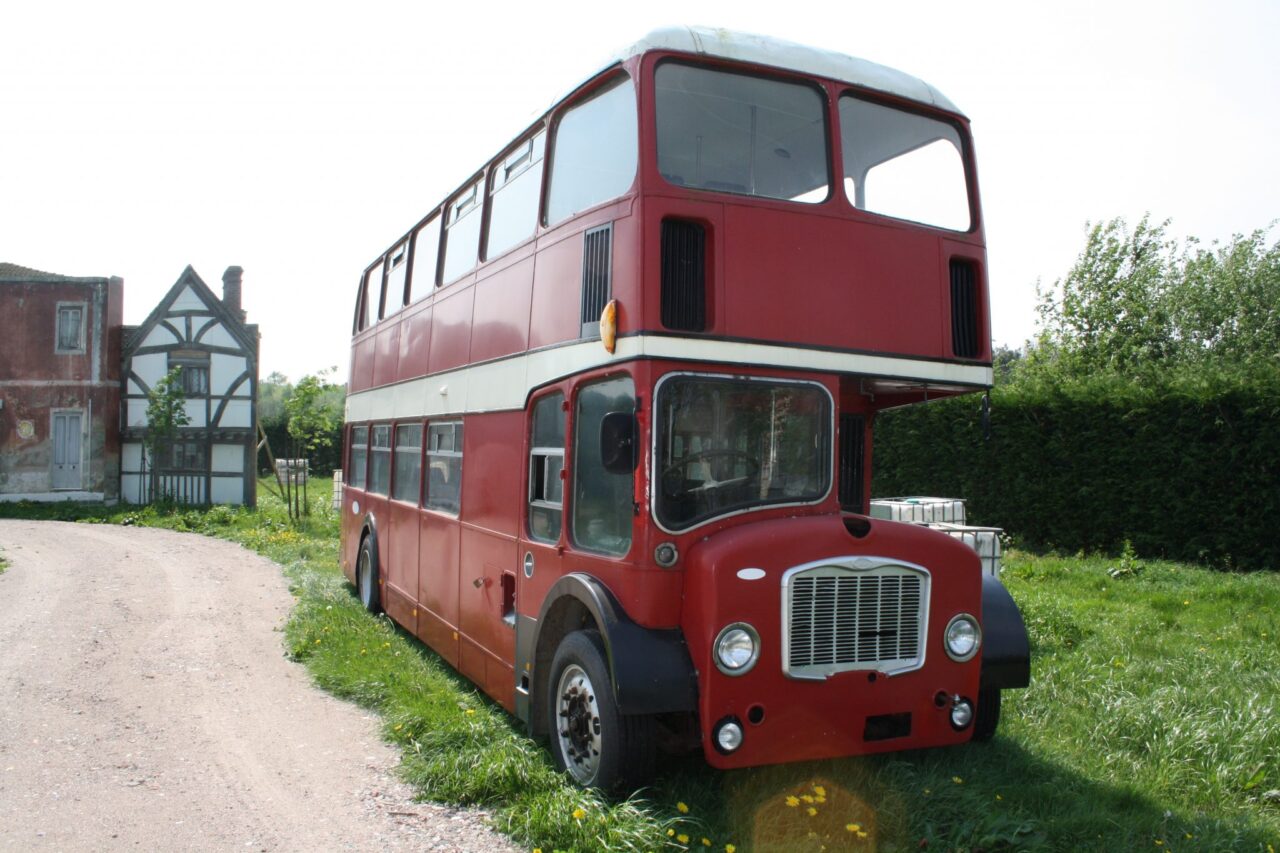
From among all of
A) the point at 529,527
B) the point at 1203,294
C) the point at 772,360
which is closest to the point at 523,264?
the point at 529,527

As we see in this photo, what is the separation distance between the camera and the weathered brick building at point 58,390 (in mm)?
27703

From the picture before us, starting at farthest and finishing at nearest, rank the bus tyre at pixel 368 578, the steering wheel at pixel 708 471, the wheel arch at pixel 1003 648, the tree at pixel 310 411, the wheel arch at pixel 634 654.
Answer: the tree at pixel 310 411, the bus tyre at pixel 368 578, the wheel arch at pixel 1003 648, the steering wheel at pixel 708 471, the wheel arch at pixel 634 654

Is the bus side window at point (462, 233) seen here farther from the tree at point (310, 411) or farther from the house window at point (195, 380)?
the house window at point (195, 380)

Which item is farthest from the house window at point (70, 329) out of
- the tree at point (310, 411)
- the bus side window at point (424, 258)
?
the bus side window at point (424, 258)

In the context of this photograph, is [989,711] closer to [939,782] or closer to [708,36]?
[939,782]

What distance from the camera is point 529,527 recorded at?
250 inches

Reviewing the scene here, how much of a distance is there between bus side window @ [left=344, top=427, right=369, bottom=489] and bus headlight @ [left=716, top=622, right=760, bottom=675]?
7721 millimetres

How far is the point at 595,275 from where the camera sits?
17.8 feet

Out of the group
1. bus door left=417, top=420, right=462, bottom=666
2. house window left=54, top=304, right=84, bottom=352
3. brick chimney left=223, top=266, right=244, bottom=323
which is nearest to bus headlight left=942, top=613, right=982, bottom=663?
Answer: bus door left=417, top=420, right=462, bottom=666

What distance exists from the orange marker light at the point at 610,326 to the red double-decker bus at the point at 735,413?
0.01m

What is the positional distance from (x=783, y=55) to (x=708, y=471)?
2.28m

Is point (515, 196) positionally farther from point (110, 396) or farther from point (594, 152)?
point (110, 396)

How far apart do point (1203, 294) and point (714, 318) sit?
1102 inches

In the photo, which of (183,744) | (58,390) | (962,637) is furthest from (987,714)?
(58,390)
